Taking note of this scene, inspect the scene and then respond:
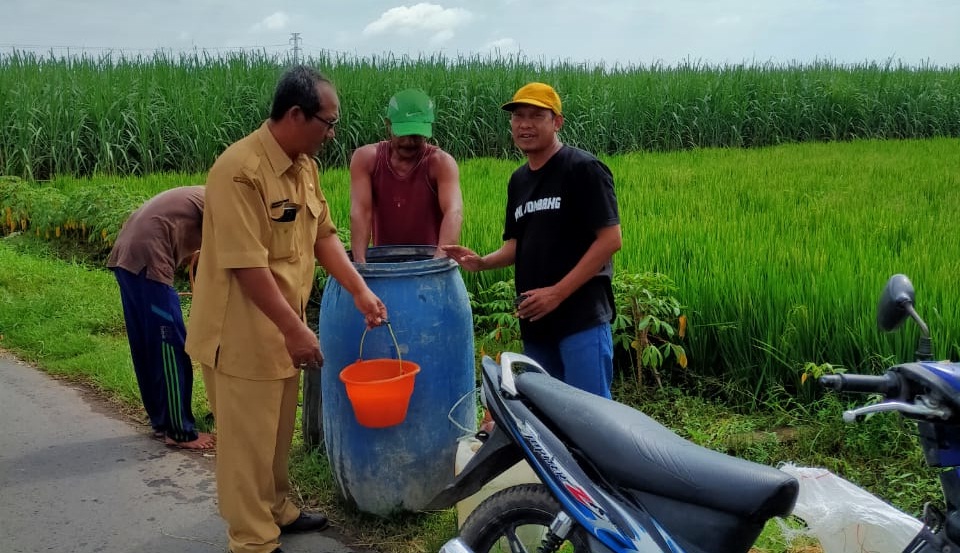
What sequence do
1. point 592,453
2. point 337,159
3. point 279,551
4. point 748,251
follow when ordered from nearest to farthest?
point 592,453
point 279,551
point 748,251
point 337,159

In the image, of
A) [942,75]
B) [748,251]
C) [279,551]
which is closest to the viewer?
[279,551]

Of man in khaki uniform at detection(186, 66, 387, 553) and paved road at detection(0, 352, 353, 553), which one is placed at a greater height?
man in khaki uniform at detection(186, 66, 387, 553)

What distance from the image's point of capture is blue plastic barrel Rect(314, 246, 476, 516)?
307cm

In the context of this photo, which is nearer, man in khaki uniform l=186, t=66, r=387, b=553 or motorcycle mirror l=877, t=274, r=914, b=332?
motorcycle mirror l=877, t=274, r=914, b=332

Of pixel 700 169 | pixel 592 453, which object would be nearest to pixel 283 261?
pixel 592 453

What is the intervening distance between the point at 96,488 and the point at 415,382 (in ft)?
5.50

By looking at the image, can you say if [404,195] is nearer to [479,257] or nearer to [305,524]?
[479,257]

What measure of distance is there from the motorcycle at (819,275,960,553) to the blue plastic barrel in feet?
5.54

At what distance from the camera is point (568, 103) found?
15.0 m

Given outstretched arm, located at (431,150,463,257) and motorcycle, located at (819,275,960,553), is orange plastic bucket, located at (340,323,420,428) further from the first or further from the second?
motorcycle, located at (819,275,960,553)

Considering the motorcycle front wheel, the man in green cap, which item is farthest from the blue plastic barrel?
the motorcycle front wheel

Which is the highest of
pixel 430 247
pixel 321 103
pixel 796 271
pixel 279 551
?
pixel 321 103

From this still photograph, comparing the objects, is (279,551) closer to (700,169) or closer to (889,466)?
(889,466)

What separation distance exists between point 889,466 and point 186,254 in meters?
3.39
